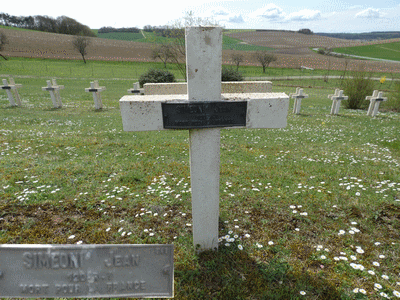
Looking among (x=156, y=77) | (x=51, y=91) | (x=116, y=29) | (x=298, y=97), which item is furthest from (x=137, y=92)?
(x=116, y=29)

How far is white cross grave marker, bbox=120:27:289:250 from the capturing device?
2293 millimetres

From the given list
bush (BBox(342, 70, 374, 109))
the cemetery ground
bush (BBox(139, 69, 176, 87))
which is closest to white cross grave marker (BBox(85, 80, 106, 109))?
the cemetery ground

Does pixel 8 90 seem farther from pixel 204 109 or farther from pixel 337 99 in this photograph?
pixel 337 99

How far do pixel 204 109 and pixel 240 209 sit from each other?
215 cm

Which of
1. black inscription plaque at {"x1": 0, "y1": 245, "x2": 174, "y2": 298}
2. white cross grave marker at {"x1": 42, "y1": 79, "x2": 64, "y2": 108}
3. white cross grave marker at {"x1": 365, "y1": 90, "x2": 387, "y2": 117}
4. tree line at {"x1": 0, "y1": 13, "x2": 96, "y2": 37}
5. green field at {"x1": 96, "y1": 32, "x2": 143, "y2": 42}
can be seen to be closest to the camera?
black inscription plaque at {"x1": 0, "y1": 245, "x2": 174, "y2": 298}

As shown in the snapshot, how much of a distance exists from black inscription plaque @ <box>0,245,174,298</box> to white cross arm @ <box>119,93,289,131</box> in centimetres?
124

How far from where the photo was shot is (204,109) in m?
2.43

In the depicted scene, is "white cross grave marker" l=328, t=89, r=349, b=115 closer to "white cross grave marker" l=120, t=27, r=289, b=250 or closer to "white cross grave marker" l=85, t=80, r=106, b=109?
"white cross grave marker" l=120, t=27, r=289, b=250

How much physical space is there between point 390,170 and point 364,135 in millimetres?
4298

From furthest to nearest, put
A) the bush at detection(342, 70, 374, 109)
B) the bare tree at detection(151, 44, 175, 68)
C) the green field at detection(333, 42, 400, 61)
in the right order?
the green field at detection(333, 42, 400, 61)
the bare tree at detection(151, 44, 175, 68)
the bush at detection(342, 70, 374, 109)

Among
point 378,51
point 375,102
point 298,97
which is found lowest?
point 375,102

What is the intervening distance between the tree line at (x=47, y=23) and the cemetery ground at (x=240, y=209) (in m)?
91.6

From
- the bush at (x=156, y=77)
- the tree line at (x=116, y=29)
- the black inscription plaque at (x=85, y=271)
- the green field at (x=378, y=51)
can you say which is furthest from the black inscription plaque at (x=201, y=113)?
the tree line at (x=116, y=29)

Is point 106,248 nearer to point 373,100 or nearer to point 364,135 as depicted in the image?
point 364,135
